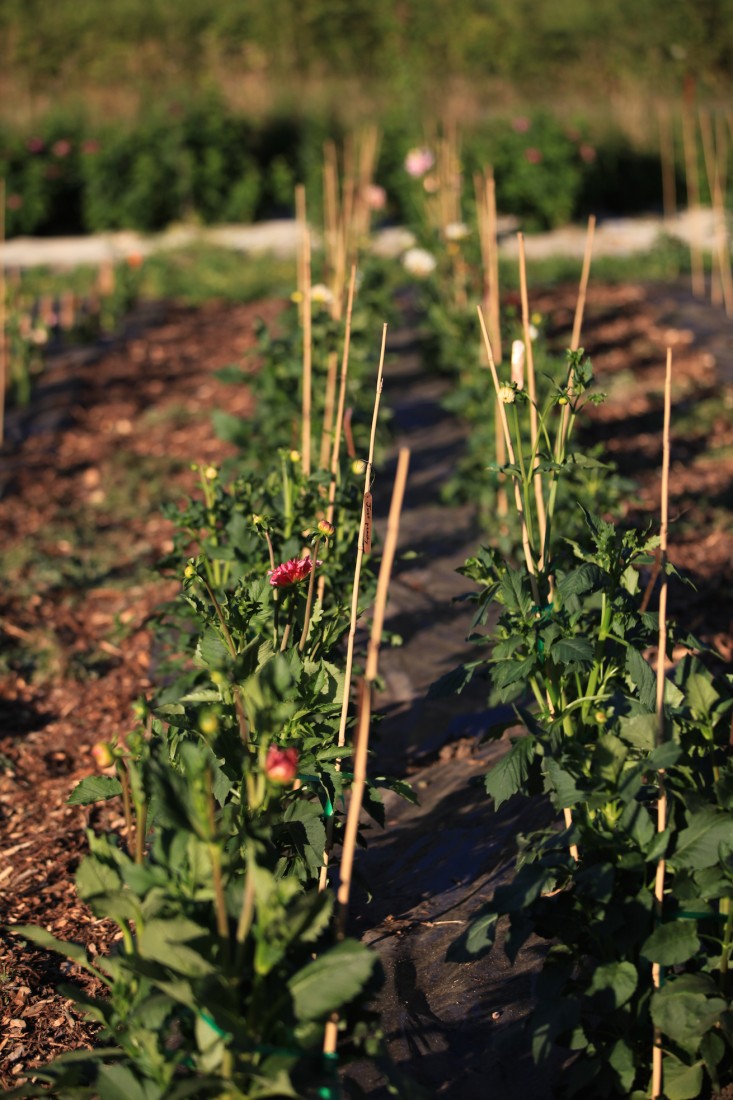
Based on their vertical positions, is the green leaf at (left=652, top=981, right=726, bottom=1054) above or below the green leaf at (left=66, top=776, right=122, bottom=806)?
below

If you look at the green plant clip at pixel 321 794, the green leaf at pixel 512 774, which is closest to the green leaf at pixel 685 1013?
the green leaf at pixel 512 774

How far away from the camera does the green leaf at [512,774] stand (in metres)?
2.31

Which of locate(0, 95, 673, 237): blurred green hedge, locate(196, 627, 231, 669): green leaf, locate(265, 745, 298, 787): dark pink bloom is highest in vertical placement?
locate(0, 95, 673, 237): blurred green hedge

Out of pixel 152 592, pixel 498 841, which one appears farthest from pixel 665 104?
pixel 498 841

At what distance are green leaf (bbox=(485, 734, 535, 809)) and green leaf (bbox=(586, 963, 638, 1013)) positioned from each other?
1.29 ft

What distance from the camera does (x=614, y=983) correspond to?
6.48 feet

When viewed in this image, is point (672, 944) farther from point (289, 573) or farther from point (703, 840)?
point (289, 573)

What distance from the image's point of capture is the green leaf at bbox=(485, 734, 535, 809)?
2.31m

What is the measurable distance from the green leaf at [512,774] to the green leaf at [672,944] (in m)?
0.41

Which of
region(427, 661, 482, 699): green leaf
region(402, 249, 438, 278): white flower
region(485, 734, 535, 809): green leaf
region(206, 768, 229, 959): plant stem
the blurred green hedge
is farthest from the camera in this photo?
the blurred green hedge

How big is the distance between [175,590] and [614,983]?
313 centimetres

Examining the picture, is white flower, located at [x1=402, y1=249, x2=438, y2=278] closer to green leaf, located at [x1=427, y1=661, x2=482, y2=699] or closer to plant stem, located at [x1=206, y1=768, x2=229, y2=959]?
green leaf, located at [x1=427, y1=661, x2=482, y2=699]

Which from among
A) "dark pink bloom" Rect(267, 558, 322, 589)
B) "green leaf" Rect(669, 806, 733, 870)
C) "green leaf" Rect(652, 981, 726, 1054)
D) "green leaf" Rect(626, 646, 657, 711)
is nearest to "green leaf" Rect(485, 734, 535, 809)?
"green leaf" Rect(626, 646, 657, 711)

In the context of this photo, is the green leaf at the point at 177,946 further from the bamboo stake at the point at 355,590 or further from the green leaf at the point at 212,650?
the green leaf at the point at 212,650
